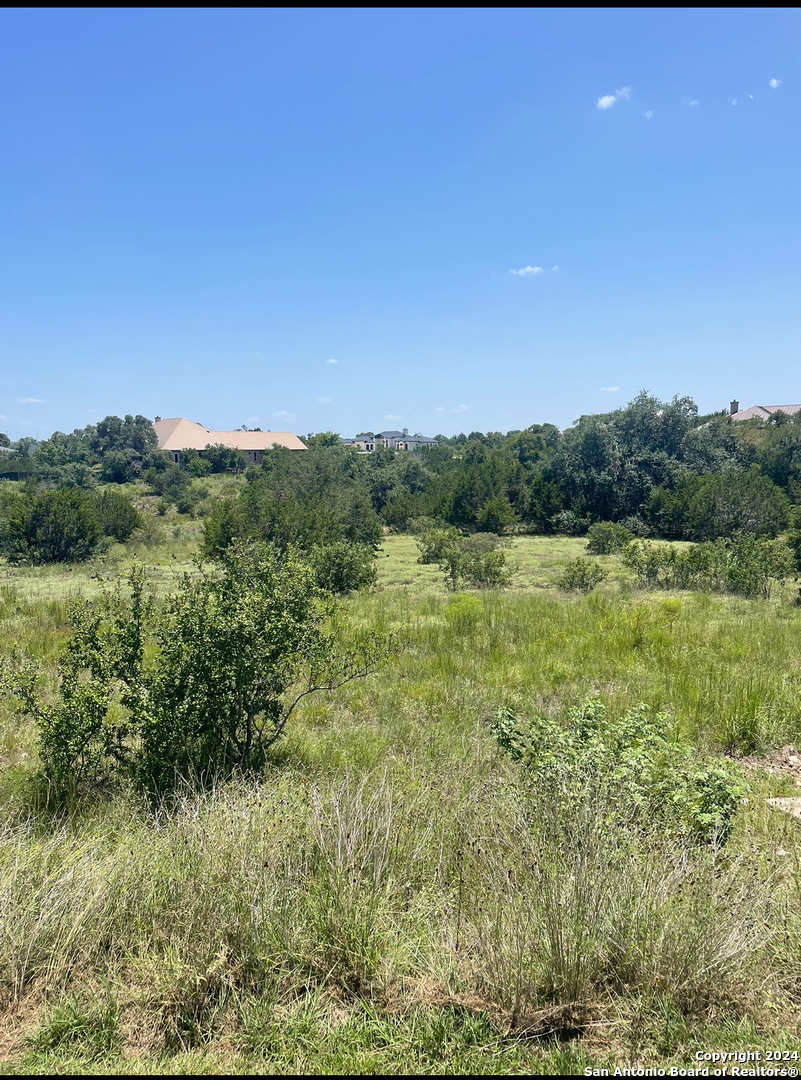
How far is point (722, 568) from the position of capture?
13.8 m

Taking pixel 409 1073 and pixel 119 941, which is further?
pixel 119 941

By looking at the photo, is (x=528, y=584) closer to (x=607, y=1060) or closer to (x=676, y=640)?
(x=676, y=640)

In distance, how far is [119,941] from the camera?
2574 millimetres

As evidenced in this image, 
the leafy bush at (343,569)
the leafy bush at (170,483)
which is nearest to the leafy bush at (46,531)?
the leafy bush at (343,569)

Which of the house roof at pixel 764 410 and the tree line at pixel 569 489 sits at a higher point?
the house roof at pixel 764 410

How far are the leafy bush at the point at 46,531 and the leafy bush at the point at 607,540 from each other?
19002mm

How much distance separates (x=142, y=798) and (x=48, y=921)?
5.35 feet

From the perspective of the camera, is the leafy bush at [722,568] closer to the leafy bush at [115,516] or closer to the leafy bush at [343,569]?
the leafy bush at [343,569]

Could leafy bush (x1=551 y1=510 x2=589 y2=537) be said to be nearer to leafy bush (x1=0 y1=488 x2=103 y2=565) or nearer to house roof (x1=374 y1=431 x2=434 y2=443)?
leafy bush (x1=0 y1=488 x2=103 y2=565)

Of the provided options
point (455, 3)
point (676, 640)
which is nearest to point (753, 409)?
point (676, 640)

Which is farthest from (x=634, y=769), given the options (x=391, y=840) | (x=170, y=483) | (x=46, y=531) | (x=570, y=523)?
(x=170, y=483)

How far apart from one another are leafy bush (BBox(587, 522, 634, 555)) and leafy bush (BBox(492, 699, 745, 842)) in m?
20.0

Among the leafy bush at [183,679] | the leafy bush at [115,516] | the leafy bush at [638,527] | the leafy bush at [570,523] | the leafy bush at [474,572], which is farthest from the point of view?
the leafy bush at [570,523]

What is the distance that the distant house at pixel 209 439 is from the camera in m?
67.0
